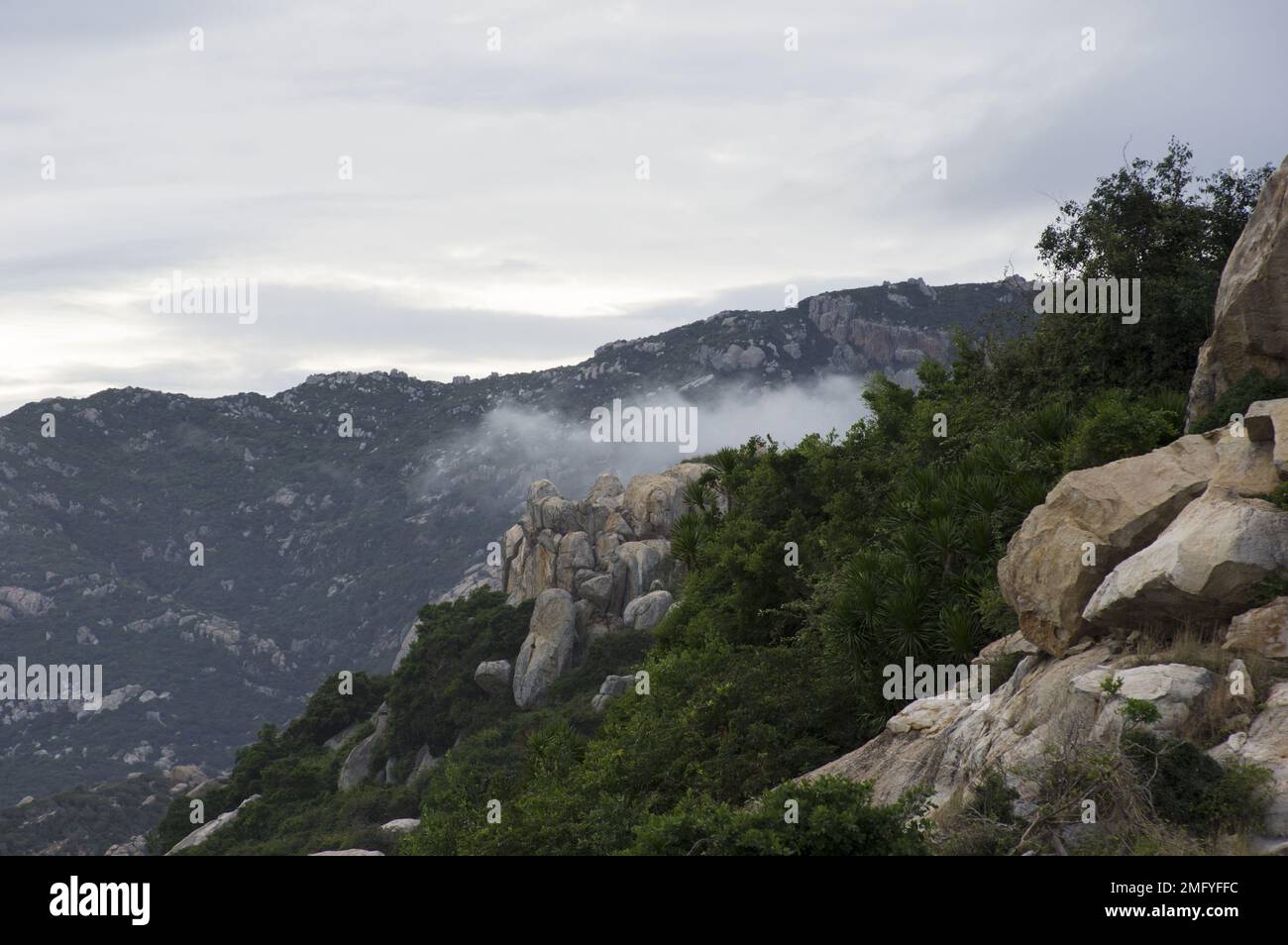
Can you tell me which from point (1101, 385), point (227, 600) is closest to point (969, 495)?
point (1101, 385)

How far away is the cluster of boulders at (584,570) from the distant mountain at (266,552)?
81638 mm

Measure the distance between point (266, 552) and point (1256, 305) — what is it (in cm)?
19655

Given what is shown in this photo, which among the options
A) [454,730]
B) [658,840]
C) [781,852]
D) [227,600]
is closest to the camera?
[781,852]

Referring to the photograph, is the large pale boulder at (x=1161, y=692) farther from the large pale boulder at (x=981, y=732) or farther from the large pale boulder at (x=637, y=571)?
the large pale boulder at (x=637, y=571)

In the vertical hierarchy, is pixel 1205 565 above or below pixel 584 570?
above

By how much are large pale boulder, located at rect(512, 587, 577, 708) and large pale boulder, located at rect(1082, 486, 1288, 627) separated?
50.9m

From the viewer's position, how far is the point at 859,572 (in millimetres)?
18812

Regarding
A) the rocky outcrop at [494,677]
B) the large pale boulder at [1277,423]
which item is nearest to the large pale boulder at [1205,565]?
the large pale boulder at [1277,423]

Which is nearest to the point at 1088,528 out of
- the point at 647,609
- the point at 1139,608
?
the point at 1139,608

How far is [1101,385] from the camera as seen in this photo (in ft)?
75.2

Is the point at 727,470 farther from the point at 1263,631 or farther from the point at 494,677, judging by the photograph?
the point at 494,677

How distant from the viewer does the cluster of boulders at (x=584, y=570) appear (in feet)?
202
